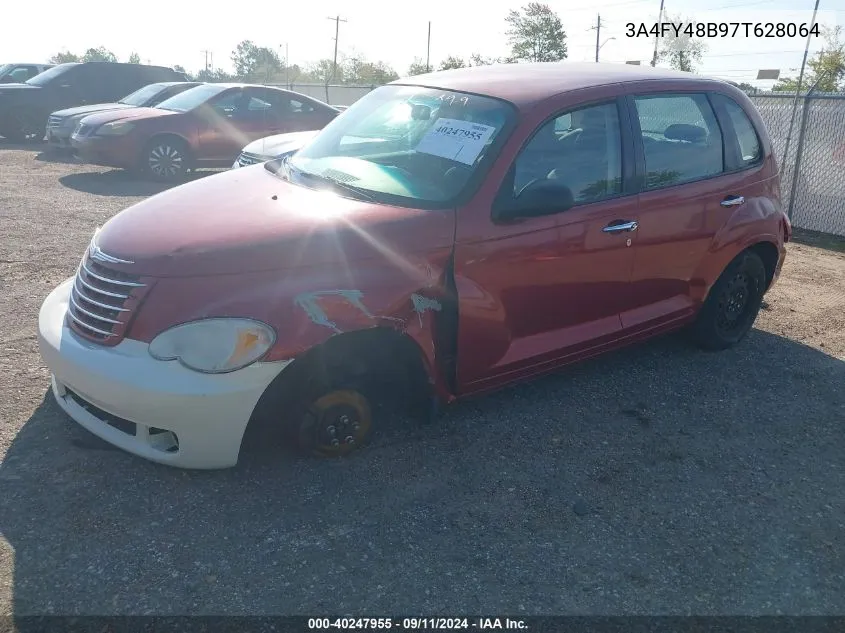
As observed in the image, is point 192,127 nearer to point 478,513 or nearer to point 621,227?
point 621,227

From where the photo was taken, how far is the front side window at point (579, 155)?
3764mm

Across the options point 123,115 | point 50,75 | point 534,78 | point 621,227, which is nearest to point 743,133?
point 621,227

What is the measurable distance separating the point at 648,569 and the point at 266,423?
5.61 ft

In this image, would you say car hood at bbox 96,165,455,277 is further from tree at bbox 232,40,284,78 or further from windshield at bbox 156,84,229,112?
tree at bbox 232,40,284,78

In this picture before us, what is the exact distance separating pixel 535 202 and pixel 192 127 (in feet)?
29.9

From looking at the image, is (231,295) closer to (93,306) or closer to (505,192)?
(93,306)

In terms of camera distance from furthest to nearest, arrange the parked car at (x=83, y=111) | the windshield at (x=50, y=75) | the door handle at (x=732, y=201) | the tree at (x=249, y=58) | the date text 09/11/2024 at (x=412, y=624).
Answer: the tree at (x=249, y=58), the windshield at (x=50, y=75), the parked car at (x=83, y=111), the door handle at (x=732, y=201), the date text 09/11/2024 at (x=412, y=624)

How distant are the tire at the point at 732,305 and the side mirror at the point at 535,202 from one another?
179 cm

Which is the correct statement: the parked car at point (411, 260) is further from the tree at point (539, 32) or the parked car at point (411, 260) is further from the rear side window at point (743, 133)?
the tree at point (539, 32)

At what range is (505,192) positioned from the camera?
3.61 m

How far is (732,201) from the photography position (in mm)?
4672

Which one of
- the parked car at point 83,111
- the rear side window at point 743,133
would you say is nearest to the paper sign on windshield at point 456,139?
the rear side window at point 743,133

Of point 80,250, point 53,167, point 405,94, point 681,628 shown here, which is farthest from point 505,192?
point 53,167

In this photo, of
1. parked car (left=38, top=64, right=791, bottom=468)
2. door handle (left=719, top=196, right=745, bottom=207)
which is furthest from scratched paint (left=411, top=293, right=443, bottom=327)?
door handle (left=719, top=196, right=745, bottom=207)
